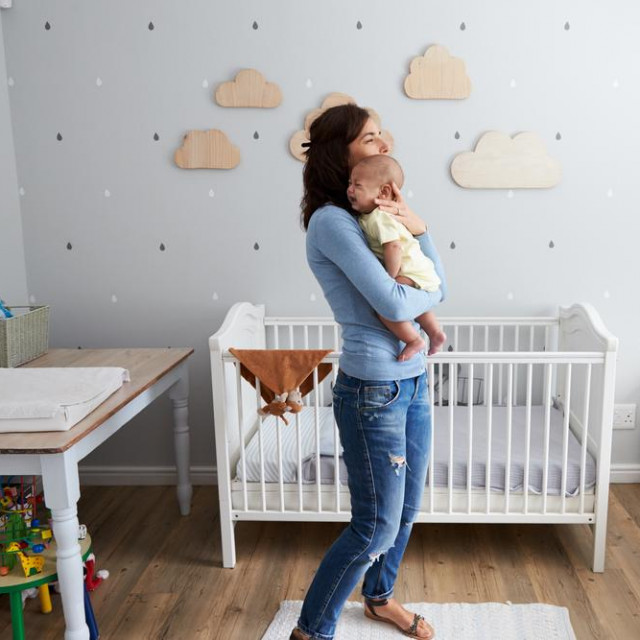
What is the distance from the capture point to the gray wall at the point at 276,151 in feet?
7.94

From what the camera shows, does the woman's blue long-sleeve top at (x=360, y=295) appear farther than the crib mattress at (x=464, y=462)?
No

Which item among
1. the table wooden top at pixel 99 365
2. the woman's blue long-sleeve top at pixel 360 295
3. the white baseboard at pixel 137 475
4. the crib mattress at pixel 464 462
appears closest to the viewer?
the woman's blue long-sleeve top at pixel 360 295

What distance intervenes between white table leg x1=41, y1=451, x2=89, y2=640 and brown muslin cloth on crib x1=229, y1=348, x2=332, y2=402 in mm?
538

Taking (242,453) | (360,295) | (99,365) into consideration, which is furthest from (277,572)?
(360,295)

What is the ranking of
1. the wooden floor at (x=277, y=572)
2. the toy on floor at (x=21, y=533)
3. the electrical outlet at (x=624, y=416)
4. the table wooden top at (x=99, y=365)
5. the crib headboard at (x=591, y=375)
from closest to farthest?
the table wooden top at (x=99, y=365), the toy on floor at (x=21, y=533), the wooden floor at (x=277, y=572), the crib headboard at (x=591, y=375), the electrical outlet at (x=624, y=416)

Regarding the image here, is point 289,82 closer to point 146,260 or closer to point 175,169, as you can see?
point 175,169

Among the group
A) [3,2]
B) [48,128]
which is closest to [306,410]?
[48,128]

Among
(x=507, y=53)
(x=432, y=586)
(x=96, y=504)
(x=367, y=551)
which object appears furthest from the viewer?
(x=96, y=504)

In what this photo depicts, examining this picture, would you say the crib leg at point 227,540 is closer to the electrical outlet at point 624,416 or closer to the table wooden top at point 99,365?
the table wooden top at point 99,365

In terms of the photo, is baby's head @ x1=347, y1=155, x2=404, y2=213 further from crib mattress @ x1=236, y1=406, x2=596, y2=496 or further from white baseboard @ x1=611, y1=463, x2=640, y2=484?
white baseboard @ x1=611, y1=463, x2=640, y2=484

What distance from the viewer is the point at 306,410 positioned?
2496 mm

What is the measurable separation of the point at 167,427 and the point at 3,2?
1665 millimetres

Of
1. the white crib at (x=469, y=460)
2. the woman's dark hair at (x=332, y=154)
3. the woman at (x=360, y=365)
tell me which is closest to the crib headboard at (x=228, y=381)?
the white crib at (x=469, y=460)

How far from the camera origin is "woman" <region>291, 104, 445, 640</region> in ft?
4.52
